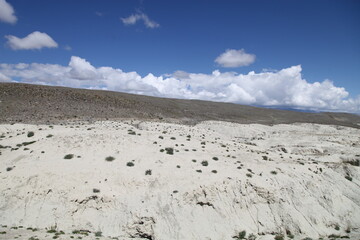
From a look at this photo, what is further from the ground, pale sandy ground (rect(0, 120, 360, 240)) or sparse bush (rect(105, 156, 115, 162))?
sparse bush (rect(105, 156, 115, 162))

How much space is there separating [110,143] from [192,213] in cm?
1310

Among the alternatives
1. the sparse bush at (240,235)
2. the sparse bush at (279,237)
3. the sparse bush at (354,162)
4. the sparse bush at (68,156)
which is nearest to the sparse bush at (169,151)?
the sparse bush at (68,156)

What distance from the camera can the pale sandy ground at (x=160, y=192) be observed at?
734 inches

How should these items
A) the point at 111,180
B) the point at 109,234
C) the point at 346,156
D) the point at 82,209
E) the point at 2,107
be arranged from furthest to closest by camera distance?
1. the point at 2,107
2. the point at 346,156
3. the point at 111,180
4. the point at 82,209
5. the point at 109,234

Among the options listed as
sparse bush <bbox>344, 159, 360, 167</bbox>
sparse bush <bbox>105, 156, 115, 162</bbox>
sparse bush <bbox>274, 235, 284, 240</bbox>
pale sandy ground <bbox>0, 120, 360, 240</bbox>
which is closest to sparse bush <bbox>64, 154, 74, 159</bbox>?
pale sandy ground <bbox>0, 120, 360, 240</bbox>

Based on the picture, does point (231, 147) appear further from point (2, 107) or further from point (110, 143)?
point (2, 107)

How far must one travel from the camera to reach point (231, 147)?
33.6 metres

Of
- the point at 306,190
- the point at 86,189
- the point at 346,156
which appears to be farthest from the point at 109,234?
the point at 346,156

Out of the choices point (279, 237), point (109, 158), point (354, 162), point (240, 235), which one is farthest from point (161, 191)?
point (354, 162)

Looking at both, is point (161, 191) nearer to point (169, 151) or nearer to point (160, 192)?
point (160, 192)

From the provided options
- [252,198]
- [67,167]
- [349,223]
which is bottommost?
[349,223]

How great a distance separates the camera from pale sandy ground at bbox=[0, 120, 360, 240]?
61.2 ft

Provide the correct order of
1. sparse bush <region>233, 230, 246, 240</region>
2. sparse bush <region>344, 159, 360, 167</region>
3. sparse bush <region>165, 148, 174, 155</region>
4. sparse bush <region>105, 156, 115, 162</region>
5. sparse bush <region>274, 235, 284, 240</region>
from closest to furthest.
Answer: sparse bush <region>233, 230, 246, 240</region>, sparse bush <region>274, 235, 284, 240</region>, sparse bush <region>105, 156, 115, 162</region>, sparse bush <region>165, 148, 174, 155</region>, sparse bush <region>344, 159, 360, 167</region>

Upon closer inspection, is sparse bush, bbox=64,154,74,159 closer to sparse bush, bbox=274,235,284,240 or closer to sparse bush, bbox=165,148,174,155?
sparse bush, bbox=165,148,174,155
